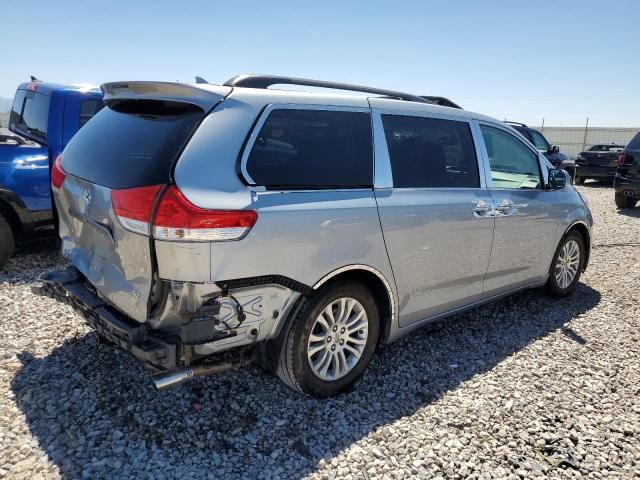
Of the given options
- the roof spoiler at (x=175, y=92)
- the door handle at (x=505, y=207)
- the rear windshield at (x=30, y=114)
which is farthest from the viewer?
the rear windshield at (x=30, y=114)

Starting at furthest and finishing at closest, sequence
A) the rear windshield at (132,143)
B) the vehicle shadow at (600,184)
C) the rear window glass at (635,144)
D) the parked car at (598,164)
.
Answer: the vehicle shadow at (600,184) < the parked car at (598,164) < the rear window glass at (635,144) < the rear windshield at (132,143)

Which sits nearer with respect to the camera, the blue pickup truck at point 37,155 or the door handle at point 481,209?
the door handle at point 481,209

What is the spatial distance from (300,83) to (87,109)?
344 cm

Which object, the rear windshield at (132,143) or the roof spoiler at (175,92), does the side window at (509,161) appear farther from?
the rear windshield at (132,143)

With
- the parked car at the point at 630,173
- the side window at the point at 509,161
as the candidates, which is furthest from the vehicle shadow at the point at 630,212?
the side window at the point at 509,161

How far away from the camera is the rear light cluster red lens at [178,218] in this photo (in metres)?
2.24

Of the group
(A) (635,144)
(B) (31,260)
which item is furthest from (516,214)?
(A) (635,144)

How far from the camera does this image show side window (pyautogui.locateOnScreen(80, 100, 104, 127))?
5.34 metres

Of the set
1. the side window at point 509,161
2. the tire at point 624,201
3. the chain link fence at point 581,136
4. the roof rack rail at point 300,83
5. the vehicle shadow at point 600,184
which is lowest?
the tire at point 624,201

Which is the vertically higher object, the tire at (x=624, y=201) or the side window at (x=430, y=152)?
the side window at (x=430, y=152)

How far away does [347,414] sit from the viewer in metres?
2.91

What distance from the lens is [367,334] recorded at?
313 cm

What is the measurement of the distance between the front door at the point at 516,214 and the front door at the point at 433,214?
189 mm

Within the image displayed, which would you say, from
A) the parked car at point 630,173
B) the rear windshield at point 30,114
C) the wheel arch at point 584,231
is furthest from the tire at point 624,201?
the rear windshield at point 30,114
